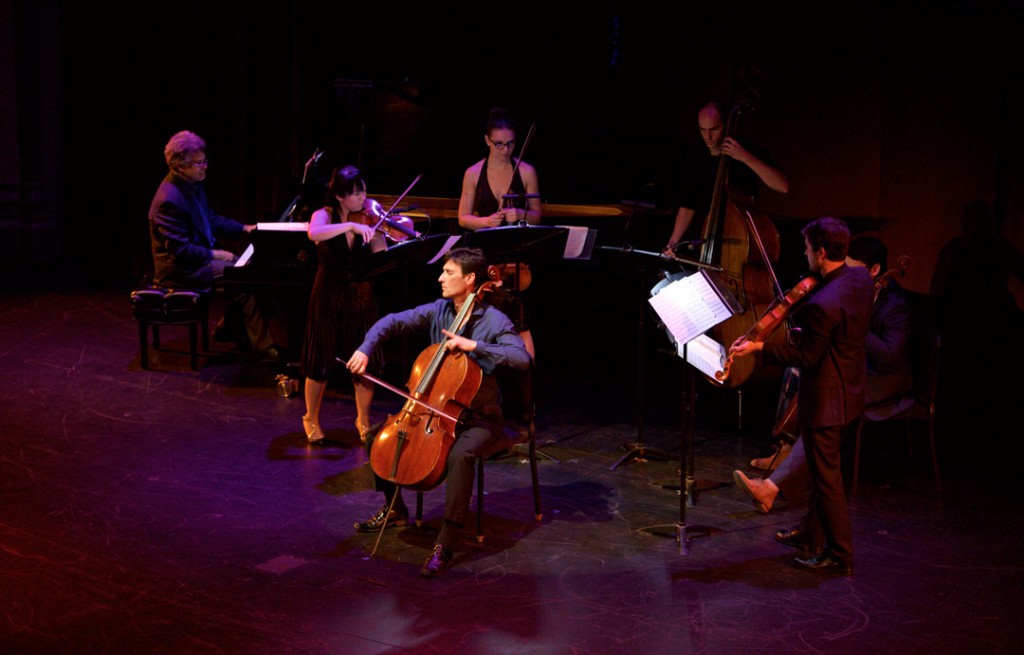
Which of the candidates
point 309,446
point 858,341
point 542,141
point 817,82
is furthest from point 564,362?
point 858,341

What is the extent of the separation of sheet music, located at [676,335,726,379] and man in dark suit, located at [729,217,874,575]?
0.40 m

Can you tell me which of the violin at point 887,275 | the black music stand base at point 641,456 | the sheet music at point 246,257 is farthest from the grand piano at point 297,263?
the violin at point 887,275

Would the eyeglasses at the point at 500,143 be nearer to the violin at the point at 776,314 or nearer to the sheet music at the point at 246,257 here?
the sheet music at the point at 246,257

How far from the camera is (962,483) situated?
5.84 m

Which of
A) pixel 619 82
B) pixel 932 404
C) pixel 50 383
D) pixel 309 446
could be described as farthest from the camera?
pixel 619 82

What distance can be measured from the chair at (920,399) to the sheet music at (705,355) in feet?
2.91

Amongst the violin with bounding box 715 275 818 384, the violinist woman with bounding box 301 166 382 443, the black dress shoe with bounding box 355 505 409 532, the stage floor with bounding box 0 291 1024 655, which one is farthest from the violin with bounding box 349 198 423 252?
the violin with bounding box 715 275 818 384

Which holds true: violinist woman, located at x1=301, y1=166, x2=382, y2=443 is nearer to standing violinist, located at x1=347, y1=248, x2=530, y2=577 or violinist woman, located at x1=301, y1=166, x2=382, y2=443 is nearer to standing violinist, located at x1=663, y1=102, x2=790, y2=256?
standing violinist, located at x1=347, y1=248, x2=530, y2=577

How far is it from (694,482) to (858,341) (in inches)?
52.4

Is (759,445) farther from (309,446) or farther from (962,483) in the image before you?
(309,446)

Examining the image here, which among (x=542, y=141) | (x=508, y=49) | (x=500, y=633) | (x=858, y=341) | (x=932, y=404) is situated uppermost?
(x=508, y=49)

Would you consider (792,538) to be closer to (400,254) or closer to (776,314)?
(776,314)

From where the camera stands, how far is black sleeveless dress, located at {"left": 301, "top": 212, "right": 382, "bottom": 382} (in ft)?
20.1

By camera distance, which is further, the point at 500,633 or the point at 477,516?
the point at 477,516
